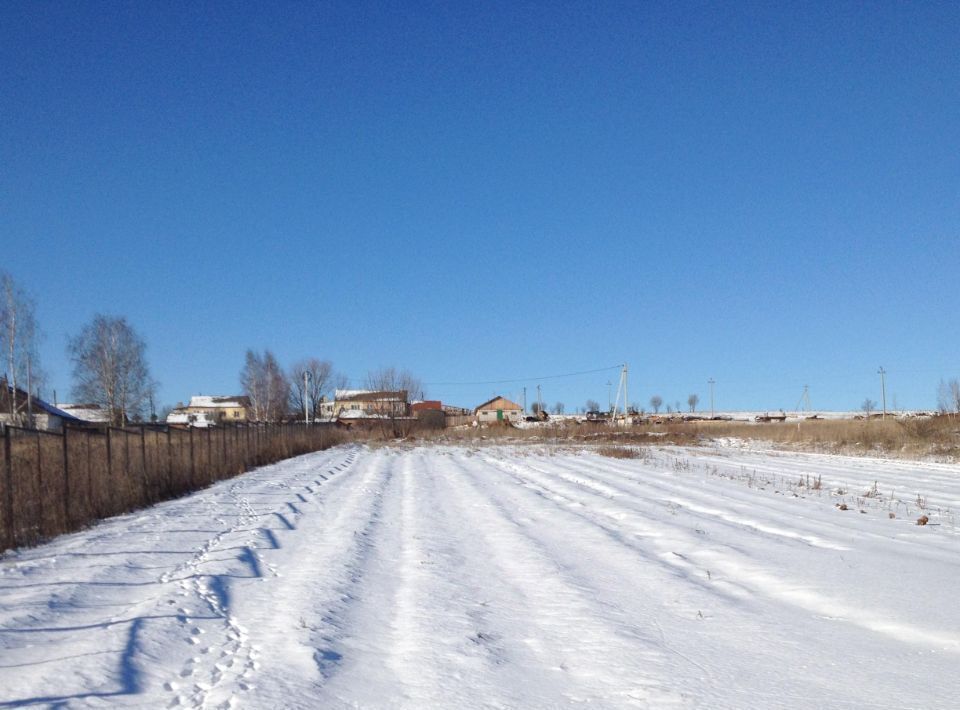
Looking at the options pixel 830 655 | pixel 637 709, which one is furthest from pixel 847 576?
pixel 637 709

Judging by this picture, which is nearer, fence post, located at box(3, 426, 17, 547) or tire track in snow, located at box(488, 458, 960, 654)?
tire track in snow, located at box(488, 458, 960, 654)

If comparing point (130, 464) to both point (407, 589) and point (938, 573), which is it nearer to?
→ point (407, 589)

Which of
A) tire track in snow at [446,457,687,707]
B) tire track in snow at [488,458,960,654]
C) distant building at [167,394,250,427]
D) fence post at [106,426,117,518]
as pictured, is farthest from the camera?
distant building at [167,394,250,427]

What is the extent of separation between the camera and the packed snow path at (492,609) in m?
3.98

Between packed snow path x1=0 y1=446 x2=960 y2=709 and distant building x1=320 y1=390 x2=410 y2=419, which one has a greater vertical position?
distant building x1=320 y1=390 x2=410 y2=419

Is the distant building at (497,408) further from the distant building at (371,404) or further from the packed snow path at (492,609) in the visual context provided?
the packed snow path at (492,609)

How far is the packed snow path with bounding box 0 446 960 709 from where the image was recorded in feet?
13.1

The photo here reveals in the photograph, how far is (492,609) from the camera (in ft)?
18.6

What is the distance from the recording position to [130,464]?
41.9 feet

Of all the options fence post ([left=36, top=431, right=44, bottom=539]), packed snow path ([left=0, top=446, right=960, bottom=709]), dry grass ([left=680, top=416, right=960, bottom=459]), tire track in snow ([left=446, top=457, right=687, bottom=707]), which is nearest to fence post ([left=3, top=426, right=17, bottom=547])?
packed snow path ([left=0, top=446, right=960, bottom=709])

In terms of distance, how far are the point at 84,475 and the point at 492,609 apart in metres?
7.36

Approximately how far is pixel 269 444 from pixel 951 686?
2375cm

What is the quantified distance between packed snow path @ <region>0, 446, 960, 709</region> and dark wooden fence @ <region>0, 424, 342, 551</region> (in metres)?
0.46

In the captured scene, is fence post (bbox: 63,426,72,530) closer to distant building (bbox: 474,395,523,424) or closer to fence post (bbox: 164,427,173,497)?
fence post (bbox: 164,427,173,497)
